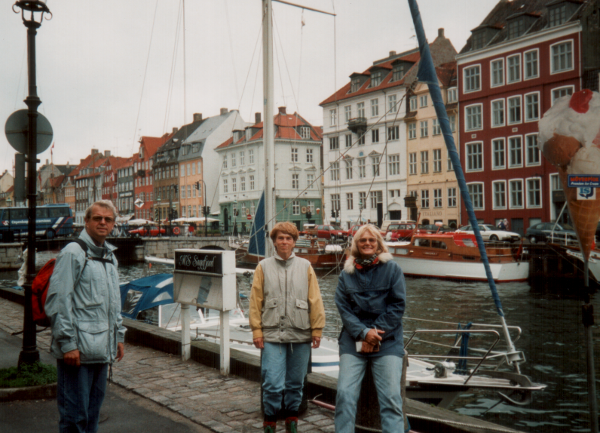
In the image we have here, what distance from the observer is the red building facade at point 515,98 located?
42594mm

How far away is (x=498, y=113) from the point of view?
4769 centimetres

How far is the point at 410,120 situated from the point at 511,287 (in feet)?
98.9

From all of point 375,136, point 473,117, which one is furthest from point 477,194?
point 375,136

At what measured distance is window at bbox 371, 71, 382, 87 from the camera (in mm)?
60062

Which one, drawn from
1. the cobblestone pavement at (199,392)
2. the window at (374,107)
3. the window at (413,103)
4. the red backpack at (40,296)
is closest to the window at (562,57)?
the window at (413,103)

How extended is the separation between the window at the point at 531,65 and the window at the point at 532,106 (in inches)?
53.2

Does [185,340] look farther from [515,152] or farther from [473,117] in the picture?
[473,117]

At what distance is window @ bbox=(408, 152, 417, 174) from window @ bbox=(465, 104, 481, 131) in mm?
6714

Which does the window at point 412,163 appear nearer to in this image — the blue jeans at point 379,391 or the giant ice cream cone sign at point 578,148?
the giant ice cream cone sign at point 578,148

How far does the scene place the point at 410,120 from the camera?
183 ft

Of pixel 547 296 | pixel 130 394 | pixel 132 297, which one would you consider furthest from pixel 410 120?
pixel 130 394

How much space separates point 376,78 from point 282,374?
58.2 m

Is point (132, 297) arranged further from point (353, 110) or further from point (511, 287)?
point (353, 110)

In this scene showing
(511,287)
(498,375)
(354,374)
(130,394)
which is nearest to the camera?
(354,374)
